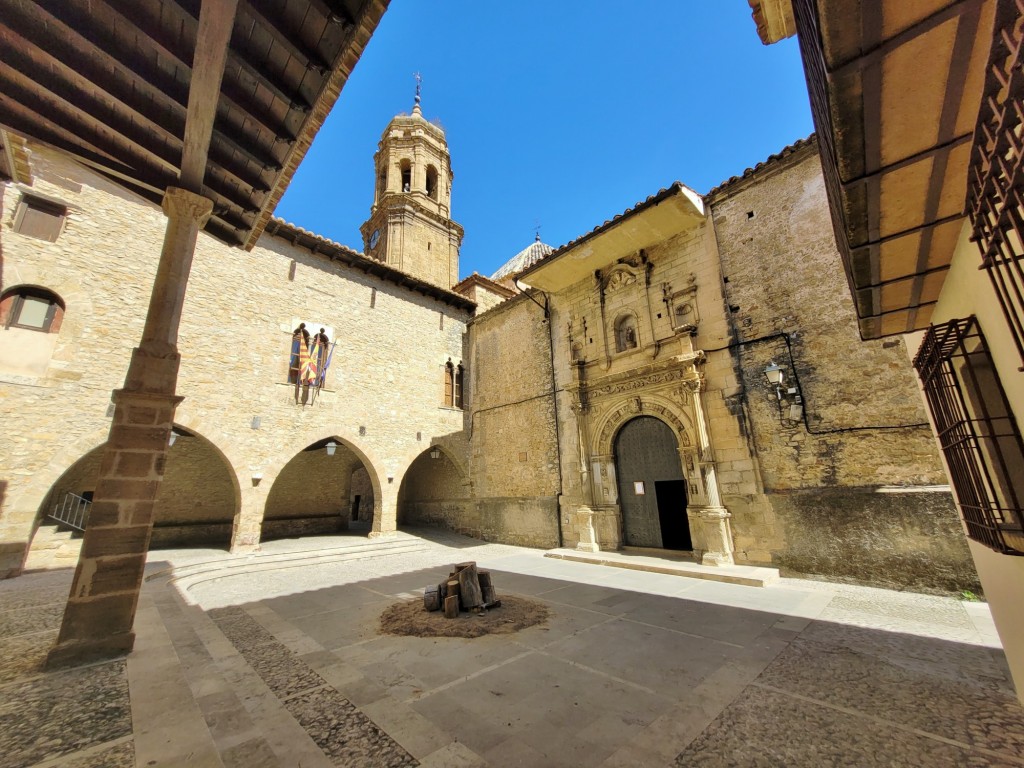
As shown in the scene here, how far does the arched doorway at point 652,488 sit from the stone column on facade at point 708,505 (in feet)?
2.54

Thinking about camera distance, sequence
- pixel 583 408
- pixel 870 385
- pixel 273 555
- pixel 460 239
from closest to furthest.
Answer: pixel 870 385
pixel 273 555
pixel 583 408
pixel 460 239

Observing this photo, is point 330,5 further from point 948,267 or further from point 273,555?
point 273,555

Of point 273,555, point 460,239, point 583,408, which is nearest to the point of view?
point 273,555

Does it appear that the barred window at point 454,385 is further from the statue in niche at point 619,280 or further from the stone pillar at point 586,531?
the statue in niche at point 619,280

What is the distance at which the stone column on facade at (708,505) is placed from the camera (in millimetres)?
7523

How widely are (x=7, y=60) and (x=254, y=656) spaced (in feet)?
16.8

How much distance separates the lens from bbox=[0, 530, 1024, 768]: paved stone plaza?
230 cm

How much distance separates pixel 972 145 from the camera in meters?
1.44

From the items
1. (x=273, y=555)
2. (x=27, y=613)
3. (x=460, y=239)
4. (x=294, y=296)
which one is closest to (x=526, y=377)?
(x=294, y=296)

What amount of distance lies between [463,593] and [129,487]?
12.1 ft

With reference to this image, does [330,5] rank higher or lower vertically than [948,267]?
higher

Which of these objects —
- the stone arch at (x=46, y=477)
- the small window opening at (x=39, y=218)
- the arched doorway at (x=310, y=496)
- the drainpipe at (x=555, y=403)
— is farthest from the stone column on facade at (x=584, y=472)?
the small window opening at (x=39, y=218)

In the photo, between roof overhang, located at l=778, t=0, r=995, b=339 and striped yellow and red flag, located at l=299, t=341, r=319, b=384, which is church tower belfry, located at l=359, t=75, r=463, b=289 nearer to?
striped yellow and red flag, located at l=299, t=341, r=319, b=384

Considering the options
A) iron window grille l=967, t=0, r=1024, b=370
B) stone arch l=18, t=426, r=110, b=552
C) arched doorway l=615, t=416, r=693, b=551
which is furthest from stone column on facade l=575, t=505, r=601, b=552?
stone arch l=18, t=426, r=110, b=552
